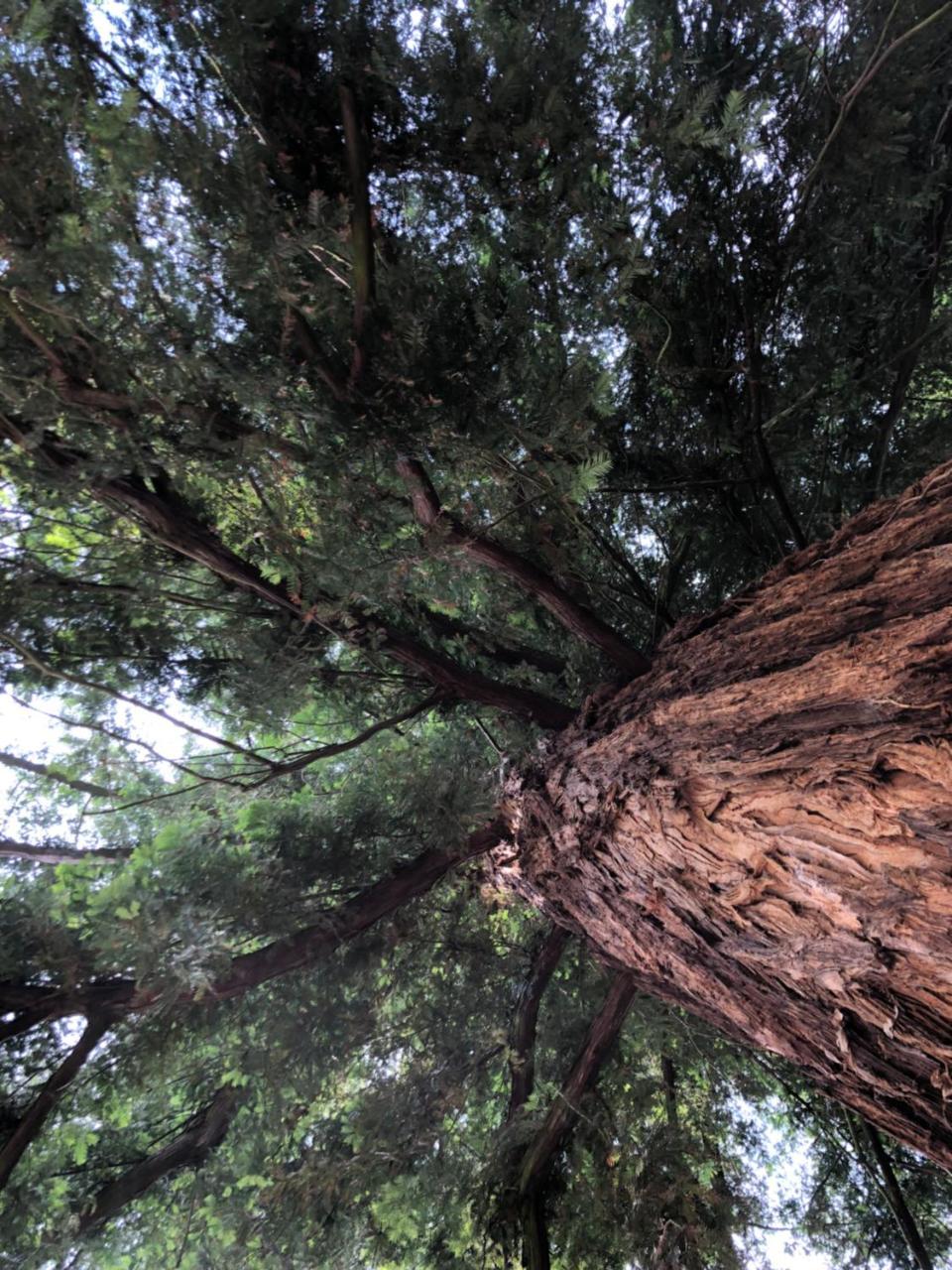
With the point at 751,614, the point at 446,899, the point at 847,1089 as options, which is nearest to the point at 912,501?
the point at 751,614

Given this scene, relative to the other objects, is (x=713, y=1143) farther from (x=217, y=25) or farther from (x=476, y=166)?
(x=217, y=25)

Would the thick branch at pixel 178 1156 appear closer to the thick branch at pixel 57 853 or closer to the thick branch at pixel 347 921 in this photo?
the thick branch at pixel 347 921

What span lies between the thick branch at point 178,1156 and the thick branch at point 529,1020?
1714mm

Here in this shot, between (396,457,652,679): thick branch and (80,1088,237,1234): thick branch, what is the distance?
11.1ft

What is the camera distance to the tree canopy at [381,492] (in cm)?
228

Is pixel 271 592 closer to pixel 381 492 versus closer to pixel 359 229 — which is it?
pixel 381 492

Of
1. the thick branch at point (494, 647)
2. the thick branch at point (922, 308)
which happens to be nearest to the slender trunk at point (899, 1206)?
the thick branch at point (494, 647)

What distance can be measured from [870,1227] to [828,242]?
5339mm

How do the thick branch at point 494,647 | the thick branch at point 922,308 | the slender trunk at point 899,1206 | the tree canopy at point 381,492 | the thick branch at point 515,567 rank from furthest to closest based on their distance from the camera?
the thick branch at point 494,647 → the slender trunk at point 899,1206 → the thick branch at point 922,308 → the thick branch at point 515,567 → the tree canopy at point 381,492

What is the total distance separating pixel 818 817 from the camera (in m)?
1.65

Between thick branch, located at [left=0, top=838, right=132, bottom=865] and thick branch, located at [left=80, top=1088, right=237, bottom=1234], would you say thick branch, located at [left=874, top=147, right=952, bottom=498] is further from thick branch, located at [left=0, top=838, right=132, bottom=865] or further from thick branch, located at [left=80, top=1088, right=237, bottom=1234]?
thick branch, located at [left=80, top=1088, right=237, bottom=1234]

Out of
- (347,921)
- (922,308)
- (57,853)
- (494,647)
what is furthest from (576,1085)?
(922,308)

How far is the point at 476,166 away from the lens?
8.65 feet

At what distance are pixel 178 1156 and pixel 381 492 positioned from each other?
4180 mm
